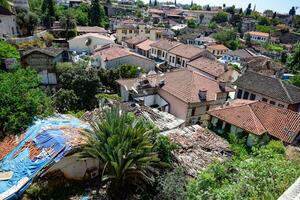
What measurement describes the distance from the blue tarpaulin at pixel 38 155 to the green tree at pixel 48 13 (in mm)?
53088

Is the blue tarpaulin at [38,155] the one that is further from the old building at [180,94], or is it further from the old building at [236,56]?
the old building at [236,56]

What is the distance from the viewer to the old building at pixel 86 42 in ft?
155

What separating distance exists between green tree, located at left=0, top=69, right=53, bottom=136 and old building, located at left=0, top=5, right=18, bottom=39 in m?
24.9

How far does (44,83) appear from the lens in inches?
1268

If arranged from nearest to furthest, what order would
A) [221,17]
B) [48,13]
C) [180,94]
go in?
1. [180,94]
2. [48,13]
3. [221,17]

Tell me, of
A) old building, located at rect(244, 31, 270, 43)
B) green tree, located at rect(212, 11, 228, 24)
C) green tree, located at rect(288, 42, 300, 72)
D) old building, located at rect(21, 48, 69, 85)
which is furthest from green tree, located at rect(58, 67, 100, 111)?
green tree, located at rect(212, 11, 228, 24)

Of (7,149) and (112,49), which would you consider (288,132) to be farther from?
(112,49)

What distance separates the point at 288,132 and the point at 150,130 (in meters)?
11.3

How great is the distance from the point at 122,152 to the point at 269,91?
23.4m

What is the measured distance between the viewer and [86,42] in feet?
156

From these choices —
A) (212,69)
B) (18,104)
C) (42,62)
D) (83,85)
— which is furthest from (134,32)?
(18,104)

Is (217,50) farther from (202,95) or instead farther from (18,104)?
(18,104)

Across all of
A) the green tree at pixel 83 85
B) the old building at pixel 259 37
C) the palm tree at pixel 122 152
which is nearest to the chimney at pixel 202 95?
the green tree at pixel 83 85

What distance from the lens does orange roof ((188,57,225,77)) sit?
3699cm
